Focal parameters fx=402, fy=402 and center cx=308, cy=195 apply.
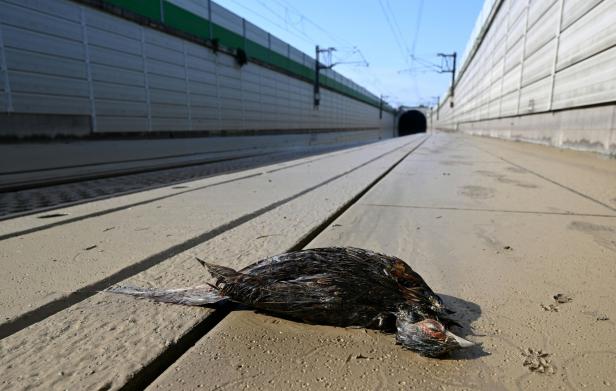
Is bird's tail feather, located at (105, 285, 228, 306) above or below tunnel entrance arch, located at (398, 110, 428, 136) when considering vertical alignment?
below

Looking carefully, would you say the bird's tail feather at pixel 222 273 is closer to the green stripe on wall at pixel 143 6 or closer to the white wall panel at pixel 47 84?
the white wall panel at pixel 47 84

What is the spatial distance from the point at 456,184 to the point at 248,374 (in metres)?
5.21

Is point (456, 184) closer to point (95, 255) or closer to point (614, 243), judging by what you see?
point (614, 243)

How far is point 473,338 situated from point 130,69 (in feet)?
47.3

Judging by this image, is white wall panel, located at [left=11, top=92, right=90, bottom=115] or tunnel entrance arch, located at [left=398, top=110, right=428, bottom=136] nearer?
white wall panel, located at [left=11, top=92, right=90, bottom=115]

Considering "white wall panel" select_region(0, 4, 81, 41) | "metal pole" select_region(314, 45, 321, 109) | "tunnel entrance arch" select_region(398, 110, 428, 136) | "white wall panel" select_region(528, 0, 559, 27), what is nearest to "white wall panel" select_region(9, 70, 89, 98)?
"white wall panel" select_region(0, 4, 81, 41)

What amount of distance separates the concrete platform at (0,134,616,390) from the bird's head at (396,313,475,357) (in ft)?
0.12

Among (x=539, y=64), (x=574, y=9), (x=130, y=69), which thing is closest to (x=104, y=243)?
(x=130, y=69)

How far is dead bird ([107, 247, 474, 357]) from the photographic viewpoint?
5.57 feet

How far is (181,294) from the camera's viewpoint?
1.98m

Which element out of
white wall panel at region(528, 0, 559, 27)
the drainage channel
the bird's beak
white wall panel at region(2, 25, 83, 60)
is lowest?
the drainage channel

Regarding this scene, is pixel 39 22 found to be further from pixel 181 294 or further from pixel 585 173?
pixel 585 173

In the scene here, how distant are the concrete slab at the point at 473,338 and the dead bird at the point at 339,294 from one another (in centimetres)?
6

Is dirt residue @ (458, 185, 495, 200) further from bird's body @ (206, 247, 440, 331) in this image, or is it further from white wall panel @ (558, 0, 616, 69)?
white wall panel @ (558, 0, 616, 69)
